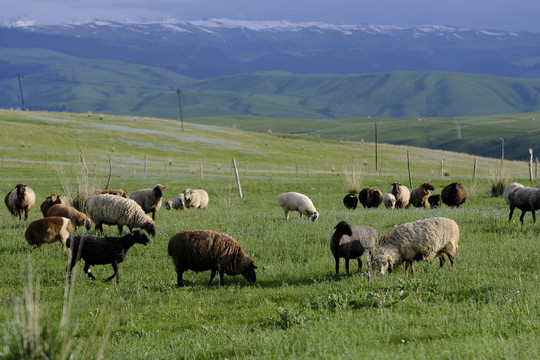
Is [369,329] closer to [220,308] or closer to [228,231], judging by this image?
[220,308]

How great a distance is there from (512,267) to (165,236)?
878cm

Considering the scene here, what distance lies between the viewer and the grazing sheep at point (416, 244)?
444 inches

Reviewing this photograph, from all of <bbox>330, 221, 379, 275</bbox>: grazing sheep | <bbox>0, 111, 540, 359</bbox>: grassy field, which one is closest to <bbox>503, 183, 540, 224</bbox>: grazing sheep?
<bbox>0, 111, 540, 359</bbox>: grassy field

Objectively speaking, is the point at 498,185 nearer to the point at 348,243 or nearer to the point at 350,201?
the point at 350,201

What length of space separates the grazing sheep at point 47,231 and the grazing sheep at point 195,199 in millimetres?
13264

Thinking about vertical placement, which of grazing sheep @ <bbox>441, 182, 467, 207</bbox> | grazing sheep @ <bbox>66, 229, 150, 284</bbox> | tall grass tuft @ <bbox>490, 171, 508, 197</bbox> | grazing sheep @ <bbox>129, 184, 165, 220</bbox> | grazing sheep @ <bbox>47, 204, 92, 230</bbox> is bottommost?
tall grass tuft @ <bbox>490, 171, 508, 197</bbox>

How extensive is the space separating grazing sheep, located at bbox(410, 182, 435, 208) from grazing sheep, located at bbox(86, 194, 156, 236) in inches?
568

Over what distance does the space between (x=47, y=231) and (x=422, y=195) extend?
17690 mm

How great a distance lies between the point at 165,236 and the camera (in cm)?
1541

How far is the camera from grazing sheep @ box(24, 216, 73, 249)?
13.5 meters

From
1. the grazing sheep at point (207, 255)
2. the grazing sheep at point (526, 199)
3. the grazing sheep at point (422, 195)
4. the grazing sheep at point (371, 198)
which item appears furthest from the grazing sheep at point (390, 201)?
the grazing sheep at point (207, 255)

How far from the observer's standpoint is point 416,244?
1130 centimetres

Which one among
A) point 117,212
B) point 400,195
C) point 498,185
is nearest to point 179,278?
point 117,212

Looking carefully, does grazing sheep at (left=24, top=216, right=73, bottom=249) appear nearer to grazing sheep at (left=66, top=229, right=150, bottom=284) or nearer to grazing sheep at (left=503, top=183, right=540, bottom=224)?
grazing sheep at (left=66, top=229, right=150, bottom=284)
